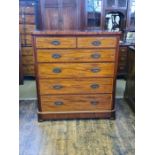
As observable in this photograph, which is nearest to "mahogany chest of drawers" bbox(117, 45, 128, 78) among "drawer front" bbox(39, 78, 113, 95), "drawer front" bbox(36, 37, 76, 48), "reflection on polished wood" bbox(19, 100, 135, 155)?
"reflection on polished wood" bbox(19, 100, 135, 155)

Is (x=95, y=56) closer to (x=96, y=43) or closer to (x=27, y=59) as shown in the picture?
(x=96, y=43)

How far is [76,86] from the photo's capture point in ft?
8.04

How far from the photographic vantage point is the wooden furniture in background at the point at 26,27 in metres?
3.63

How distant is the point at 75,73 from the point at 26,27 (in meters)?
1.82

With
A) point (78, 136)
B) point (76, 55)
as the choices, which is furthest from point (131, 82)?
point (78, 136)

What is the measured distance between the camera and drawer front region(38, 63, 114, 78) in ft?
7.70

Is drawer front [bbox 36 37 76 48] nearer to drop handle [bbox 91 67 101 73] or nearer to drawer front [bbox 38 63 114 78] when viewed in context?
drawer front [bbox 38 63 114 78]

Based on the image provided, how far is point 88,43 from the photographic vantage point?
7.48 ft

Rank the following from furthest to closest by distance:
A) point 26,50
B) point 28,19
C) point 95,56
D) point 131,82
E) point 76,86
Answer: point 26,50 < point 28,19 < point 131,82 < point 76,86 < point 95,56

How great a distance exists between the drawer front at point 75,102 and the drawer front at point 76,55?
1.50 ft

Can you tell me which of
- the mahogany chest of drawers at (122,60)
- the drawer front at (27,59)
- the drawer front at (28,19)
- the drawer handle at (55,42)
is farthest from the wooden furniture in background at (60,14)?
the drawer handle at (55,42)

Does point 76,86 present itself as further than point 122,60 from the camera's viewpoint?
No

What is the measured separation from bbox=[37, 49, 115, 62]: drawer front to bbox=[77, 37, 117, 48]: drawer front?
0.06 meters
